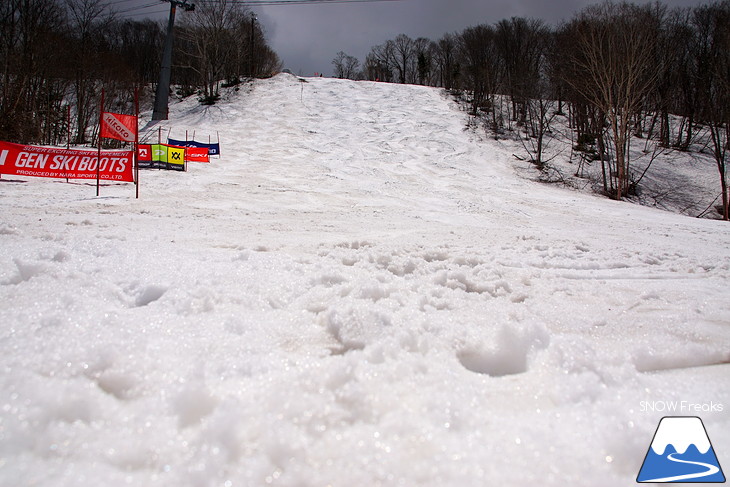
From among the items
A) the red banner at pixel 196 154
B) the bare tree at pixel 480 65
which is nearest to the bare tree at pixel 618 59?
the bare tree at pixel 480 65

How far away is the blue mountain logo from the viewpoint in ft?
4.03

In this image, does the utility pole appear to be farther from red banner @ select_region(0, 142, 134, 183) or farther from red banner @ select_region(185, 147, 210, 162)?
red banner @ select_region(0, 142, 134, 183)

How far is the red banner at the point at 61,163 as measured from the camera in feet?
30.0

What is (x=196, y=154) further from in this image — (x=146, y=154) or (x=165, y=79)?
(x=165, y=79)

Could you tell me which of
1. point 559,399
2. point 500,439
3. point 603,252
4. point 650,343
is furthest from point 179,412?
point 603,252

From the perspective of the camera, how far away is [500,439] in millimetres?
1280

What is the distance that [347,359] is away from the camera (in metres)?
1.69

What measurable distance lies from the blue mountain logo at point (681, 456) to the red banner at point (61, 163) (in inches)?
448

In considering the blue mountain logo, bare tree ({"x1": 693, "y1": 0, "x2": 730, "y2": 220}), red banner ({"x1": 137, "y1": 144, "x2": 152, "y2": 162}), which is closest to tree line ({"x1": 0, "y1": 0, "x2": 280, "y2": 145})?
red banner ({"x1": 137, "y1": 144, "x2": 152, "y2": 162})

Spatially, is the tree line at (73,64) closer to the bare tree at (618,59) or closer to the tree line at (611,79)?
the tree line at (611,79)

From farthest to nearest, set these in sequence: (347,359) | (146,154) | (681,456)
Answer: (146,154)
(347,359)
(681,456)

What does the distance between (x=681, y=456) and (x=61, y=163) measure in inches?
494

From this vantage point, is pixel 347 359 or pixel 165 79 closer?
pixel 347 359

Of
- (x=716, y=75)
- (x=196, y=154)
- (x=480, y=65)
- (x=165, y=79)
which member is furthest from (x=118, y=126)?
(x=480, y=65)
